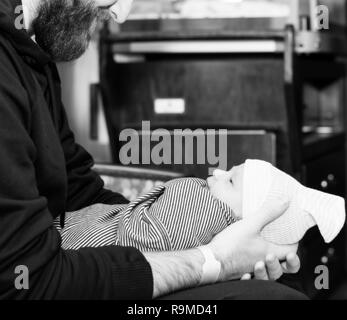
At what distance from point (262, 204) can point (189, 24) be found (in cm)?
113

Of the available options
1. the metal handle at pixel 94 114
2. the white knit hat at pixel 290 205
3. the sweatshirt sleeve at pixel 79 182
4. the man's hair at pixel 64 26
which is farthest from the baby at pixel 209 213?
the metal handle at pixel 94 114

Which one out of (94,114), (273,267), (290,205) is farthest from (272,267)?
(94,114)

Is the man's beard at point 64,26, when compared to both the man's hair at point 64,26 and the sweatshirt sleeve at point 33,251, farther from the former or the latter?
the sweatshirt sleeve at point 33,251

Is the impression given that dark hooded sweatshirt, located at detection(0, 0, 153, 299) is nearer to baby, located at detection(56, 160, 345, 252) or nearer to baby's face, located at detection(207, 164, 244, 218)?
baby, located at detection(56, 160, 345, 252)

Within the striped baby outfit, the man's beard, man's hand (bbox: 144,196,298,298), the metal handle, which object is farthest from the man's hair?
the metal handle

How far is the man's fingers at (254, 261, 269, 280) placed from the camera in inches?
41.9

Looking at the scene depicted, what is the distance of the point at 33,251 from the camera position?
91 cm

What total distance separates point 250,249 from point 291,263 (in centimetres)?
8

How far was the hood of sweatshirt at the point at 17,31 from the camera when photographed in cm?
100

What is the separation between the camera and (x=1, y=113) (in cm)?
91

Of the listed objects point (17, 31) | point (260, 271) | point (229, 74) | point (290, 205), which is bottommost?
point (260, 271)

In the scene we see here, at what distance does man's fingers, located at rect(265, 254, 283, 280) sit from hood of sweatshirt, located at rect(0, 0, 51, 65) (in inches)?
19.2

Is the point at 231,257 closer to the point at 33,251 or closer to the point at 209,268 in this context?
the point at 209,268
